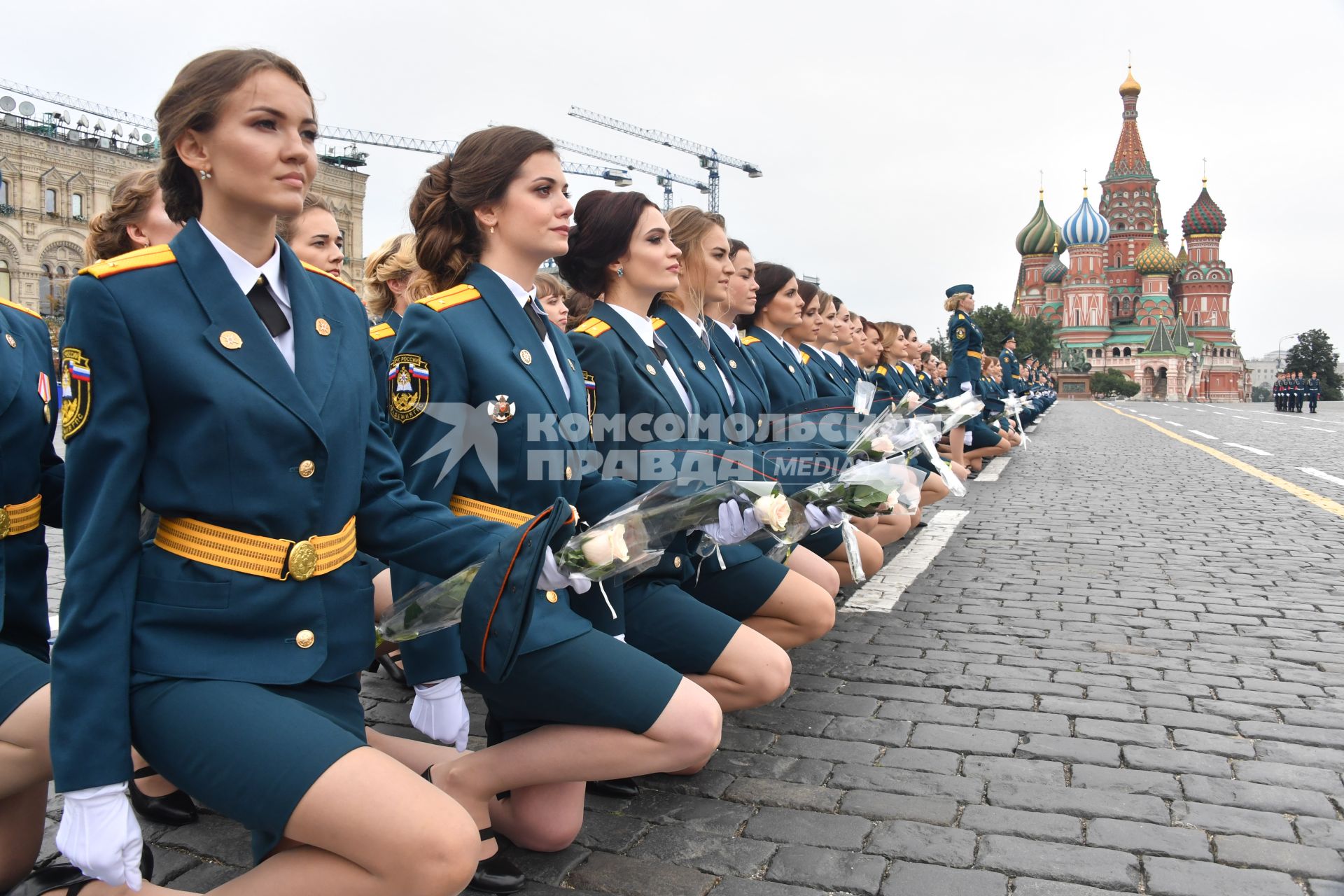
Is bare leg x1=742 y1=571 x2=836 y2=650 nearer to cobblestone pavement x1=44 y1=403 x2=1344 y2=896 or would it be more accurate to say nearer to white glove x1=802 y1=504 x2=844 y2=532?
cobblestone pavement x1=44 y1=403 x2=1344 y2=896

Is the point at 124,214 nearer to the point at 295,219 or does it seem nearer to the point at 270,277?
the point at 295,219

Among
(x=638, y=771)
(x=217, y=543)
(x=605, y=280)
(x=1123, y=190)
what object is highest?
(x=1123, y=190)

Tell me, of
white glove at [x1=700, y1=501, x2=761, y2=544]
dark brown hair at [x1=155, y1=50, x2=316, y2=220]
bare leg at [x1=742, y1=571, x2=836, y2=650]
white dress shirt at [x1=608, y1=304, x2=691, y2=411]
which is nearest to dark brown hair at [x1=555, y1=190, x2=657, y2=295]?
white dress shirt at [x1=608, y1=304, x2=691, y2=411]

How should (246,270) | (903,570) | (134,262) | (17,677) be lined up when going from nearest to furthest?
(134,262)
(246,270)
(17,677)
(903,570)

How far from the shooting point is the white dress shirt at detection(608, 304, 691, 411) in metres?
4.21

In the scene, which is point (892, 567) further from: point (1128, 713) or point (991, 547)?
point (1128, 713)

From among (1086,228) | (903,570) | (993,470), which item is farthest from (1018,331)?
(903,570)

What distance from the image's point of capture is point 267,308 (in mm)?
2539

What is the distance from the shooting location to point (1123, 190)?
397 feet

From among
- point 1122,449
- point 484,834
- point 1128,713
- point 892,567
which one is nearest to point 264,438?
point 484,834

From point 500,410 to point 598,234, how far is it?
54.9 inches

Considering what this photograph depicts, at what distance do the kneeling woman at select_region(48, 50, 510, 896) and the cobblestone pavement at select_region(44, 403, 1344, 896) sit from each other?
97cm

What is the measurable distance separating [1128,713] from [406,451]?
3.22 meters

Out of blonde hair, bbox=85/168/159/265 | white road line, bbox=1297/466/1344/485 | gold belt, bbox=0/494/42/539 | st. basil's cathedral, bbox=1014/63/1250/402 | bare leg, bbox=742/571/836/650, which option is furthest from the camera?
st. basil's cathedral, bbox=1014/63/1250/402
